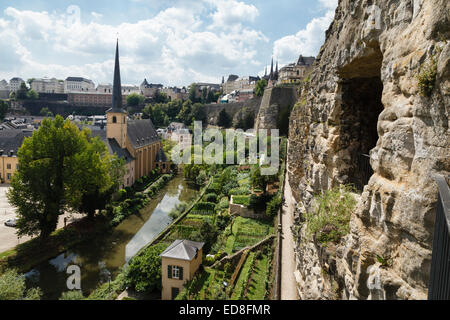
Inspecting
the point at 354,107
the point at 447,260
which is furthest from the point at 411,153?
the point at 354,107

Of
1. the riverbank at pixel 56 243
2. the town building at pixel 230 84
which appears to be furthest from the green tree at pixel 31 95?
the riverbank at pixel 56 243

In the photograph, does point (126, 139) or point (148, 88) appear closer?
point (126, 139)

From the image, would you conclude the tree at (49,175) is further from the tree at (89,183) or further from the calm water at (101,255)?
the calm water at (101,255)

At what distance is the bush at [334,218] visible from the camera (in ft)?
16.3

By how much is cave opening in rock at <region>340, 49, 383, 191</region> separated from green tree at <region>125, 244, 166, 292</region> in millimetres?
12088

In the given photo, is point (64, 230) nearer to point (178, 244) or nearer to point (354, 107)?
point (178, 244)

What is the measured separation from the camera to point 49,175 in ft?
65.0

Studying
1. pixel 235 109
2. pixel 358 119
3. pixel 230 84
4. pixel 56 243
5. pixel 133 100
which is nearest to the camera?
pixel 358 119

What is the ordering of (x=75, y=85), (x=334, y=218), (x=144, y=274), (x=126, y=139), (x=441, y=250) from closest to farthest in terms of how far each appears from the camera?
(x=441, y=250) < (x=334, y=218) < (x=144, y=274) < (x=126, y=139) < (x=75, y=85)

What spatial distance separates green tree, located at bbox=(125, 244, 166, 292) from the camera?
48.8 feet

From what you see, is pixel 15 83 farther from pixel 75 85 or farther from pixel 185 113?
pixel 185 113

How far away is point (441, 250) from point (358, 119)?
3.99 meters

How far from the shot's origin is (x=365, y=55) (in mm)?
4621

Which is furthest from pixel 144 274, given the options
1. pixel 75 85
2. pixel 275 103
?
Result: pixel 75 85
